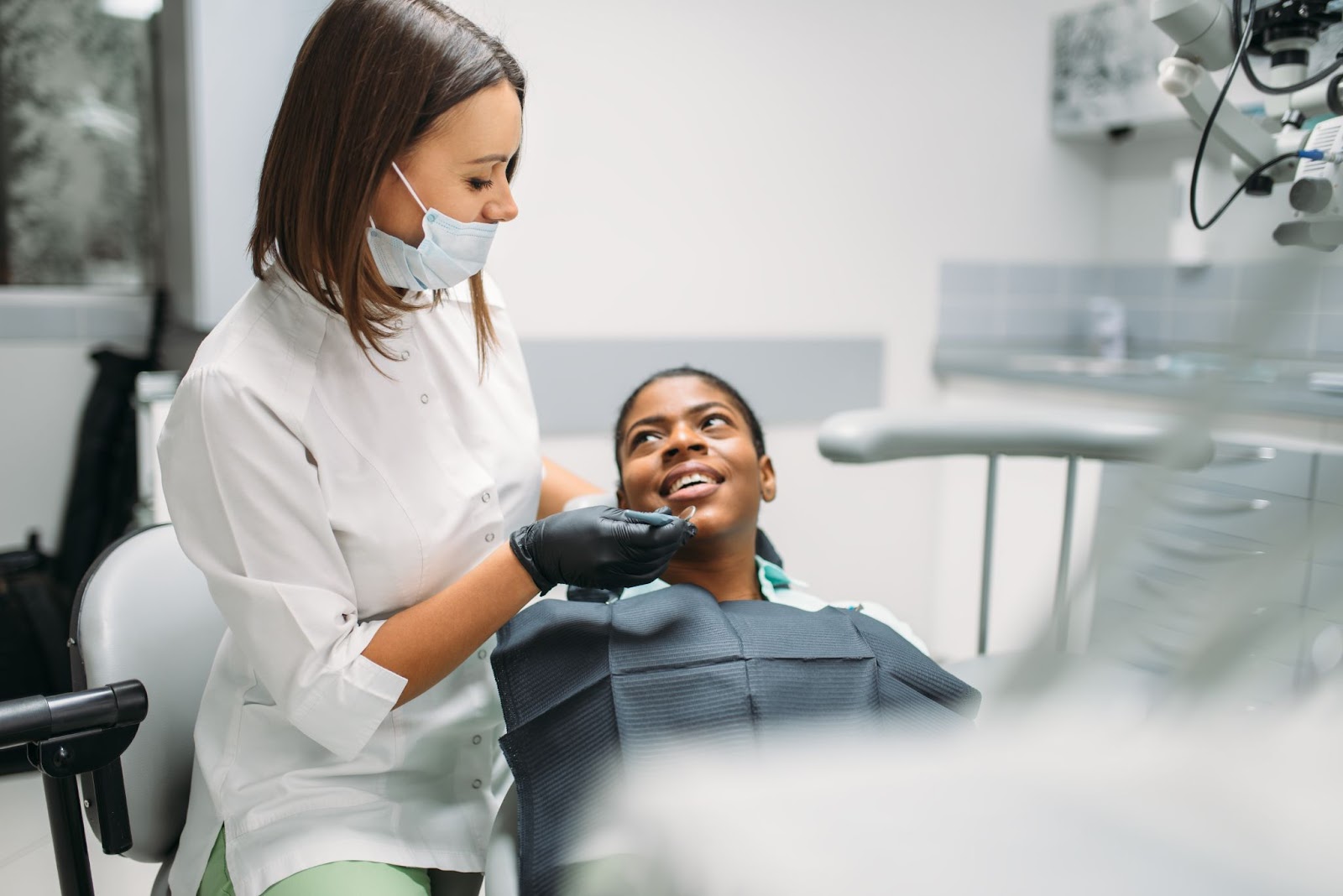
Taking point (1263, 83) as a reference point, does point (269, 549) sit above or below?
below

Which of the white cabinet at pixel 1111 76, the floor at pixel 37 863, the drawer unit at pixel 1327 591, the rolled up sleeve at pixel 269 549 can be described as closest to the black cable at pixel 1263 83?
the drawer unit at pixel 1327 591

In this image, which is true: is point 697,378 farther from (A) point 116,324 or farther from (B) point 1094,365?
(A) point 116,324

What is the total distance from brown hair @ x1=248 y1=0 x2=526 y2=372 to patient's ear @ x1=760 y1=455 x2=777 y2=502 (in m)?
0.67

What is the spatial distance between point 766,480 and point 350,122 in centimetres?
82

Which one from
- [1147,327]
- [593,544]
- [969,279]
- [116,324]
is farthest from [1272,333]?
[1147,327]

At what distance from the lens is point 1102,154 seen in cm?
321

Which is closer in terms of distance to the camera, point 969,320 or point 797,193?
point 797,193

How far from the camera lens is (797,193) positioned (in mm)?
Result: 2729

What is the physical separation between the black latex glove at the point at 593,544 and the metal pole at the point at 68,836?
487 millimetres

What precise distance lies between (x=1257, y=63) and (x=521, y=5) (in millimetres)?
1769

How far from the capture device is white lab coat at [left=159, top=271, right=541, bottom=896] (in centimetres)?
96

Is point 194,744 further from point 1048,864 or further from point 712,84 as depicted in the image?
point 712,84

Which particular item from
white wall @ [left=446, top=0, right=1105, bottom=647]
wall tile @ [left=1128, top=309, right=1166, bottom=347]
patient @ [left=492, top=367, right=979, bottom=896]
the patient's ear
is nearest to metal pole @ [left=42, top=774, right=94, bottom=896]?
patient @ [left=492, top=367, right=979, bottom=896]

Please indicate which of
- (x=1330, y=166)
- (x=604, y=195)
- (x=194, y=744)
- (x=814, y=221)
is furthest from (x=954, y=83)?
(x=194, y=744)
